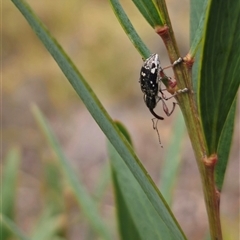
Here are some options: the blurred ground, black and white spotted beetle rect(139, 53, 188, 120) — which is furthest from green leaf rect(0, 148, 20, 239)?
the blurred ground

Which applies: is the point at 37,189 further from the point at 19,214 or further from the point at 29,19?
the point at 29,19

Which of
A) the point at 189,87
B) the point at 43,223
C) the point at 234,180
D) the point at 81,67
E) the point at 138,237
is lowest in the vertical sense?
the point at 234,180

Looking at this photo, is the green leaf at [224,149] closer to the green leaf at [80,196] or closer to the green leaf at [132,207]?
the green leaf at [132,207]

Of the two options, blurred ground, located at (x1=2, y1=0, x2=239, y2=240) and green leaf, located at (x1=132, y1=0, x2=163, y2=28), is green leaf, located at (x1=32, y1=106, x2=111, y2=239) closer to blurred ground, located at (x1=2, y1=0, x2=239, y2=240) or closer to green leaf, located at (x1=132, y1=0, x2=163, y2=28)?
green leaf, located at (x1=132, y1=0, x2=163, y2=28)

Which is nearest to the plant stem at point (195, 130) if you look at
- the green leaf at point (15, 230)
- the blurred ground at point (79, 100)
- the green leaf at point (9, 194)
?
the green leaf at point (15, 230)

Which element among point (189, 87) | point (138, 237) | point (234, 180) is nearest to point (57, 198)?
point (138, 237)

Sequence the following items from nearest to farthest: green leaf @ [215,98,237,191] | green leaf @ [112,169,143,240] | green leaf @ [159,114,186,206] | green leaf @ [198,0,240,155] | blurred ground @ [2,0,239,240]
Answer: green leaf @ [198,0,240,155]
green leaf @ [215,98,237,191]
green leaf @ [112,169,143,240]
green leaf @ [159,114,186,206]
blurred ground @ [2,0,239,240]
